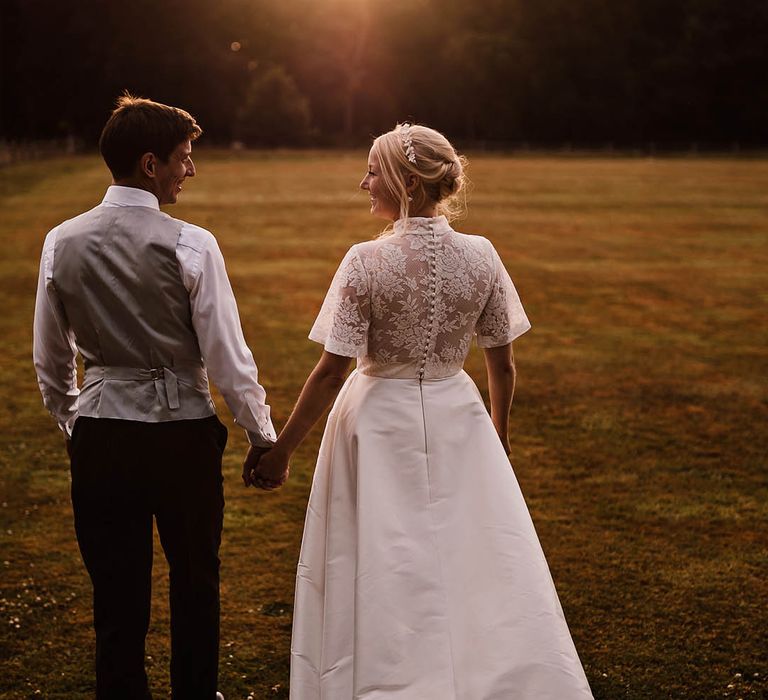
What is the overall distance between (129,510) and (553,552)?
9.74ft

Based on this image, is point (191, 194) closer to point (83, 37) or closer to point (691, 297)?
point (691, 297)

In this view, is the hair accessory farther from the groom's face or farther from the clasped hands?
the clasped hands

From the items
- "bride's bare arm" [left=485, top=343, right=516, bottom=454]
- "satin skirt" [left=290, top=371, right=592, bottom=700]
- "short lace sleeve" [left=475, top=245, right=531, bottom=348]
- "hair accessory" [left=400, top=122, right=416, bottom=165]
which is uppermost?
"hair accessory" [left=400, top=122, right=416, bottom=165]

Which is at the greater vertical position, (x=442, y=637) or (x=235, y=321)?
(x=235, y=321)

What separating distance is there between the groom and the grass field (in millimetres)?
943

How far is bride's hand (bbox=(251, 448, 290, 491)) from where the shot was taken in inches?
134

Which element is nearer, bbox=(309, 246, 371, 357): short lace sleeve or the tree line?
bbox=(309, 246, 371, 357): short lace sleeve

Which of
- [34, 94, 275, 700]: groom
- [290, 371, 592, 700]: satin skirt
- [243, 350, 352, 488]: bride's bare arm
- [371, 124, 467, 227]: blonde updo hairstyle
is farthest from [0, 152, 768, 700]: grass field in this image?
[371, 124, 467, 227]: blonde updo hairstyle

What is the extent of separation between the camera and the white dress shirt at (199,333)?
293cm

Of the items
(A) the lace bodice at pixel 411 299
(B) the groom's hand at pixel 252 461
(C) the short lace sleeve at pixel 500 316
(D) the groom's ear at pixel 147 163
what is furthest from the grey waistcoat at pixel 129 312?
(C) the short lace sleeve at pixel 500 316

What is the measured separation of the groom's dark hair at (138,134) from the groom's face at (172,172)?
0.02m

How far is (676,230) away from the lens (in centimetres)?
2178

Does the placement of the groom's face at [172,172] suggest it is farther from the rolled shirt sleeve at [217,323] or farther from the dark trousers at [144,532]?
the dark trousers at [144,532]

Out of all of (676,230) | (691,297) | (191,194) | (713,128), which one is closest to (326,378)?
(691,297)
